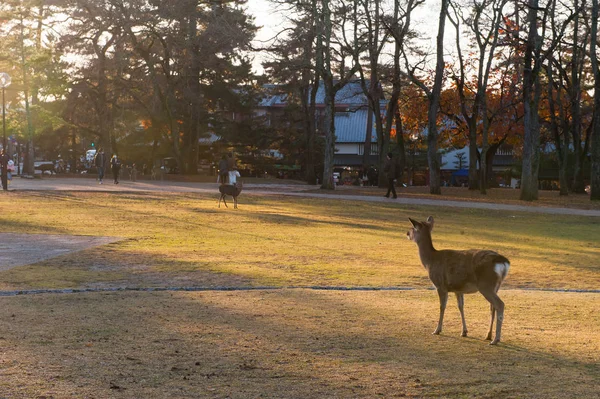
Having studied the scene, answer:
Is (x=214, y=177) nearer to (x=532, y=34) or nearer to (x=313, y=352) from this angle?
(x=532, y=34)

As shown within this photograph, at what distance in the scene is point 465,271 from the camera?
27.9 ft

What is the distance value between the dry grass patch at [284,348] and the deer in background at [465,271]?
44 centimetres

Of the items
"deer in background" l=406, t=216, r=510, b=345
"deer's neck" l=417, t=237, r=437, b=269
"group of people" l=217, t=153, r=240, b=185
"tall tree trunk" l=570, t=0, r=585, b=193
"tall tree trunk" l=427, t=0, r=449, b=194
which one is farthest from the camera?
"tall tree trunk" l=570, t=0, r=585, b=193

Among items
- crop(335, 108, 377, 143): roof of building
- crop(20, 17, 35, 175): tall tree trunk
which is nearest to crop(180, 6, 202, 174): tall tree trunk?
crop(20, 17, 35, 175): tall tree trunk

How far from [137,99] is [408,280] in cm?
5406

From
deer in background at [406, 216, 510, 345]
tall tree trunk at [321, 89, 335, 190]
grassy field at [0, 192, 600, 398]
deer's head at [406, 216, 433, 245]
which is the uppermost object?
tall tree trunk at [321, 89, 335, 190]

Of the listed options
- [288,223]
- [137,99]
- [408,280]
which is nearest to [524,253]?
[408,280]

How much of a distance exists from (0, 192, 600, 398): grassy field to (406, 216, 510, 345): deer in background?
17.6 inches

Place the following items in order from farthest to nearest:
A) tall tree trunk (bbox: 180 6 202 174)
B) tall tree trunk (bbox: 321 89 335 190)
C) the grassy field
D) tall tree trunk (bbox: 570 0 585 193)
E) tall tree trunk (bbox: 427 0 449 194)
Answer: tall tree trunk (bbox: 180 6 202 174), tall tree trunk (bbox: 321 89 335 190), tall tree trunk (bbox: 570 0 585 193), tall tree trunk (bbox: 427 0 449 194), the grassy field

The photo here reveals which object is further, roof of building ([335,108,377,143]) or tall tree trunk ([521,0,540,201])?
roof of building ([335,108,377,143])

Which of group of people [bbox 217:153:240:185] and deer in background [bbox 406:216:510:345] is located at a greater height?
group of people [bbox 217:153:240:185]

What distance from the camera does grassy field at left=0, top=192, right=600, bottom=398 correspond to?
7012mm

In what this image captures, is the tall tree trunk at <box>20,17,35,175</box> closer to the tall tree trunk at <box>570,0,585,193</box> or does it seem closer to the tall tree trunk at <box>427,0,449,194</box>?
the tall tree trunk at <box>427,0,449,194</box>

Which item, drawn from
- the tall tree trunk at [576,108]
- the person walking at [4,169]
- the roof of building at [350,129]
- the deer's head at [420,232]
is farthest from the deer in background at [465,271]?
the roof of building at [350,129]
